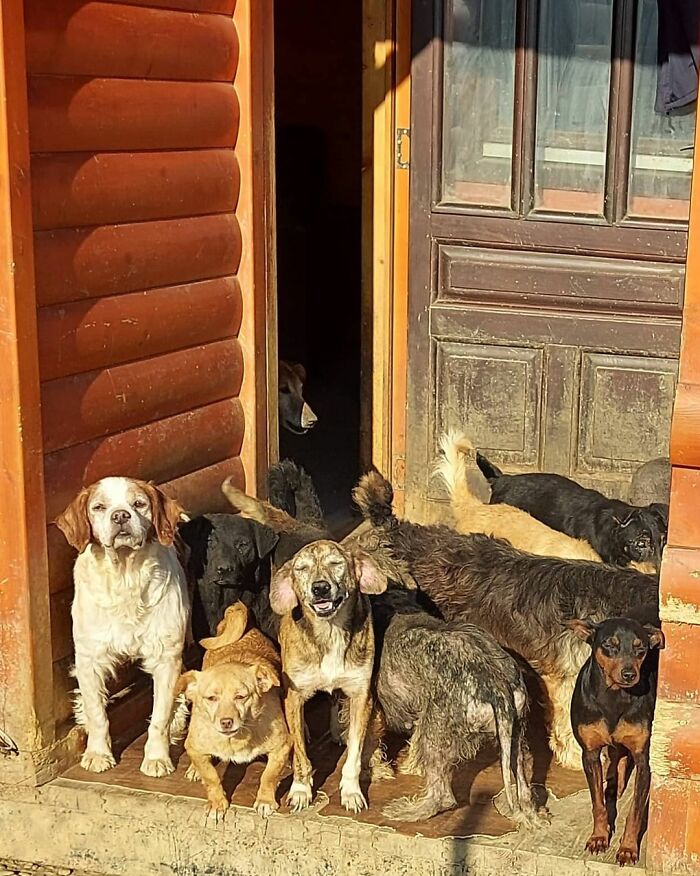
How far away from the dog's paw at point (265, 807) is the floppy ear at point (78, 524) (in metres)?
1.08

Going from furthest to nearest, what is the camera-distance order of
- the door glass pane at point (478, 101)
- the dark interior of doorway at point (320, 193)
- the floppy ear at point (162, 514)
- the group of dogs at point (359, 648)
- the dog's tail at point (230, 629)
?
the dark interior of doorway at point (320, 193) < the door glass pane at point (478, 101) < the dog's tail at point (230, 629) < the floppy ear at point (162, 514) < the group of dogs at point (359, 648)

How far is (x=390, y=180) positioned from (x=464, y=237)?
52 centimetres

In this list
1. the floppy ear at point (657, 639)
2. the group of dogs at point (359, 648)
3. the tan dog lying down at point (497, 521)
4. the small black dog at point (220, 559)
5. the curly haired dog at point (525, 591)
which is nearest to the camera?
the floppy ear at point (657, 639)

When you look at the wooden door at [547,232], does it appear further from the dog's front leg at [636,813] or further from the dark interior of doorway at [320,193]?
the dark interior of doorway at [320,193]

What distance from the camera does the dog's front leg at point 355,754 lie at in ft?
16.4

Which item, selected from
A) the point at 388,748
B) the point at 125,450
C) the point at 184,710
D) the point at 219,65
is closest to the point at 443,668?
the point at 388,748

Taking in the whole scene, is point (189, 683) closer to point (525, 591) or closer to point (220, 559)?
point (220, 559)

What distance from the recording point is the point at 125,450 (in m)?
5.60

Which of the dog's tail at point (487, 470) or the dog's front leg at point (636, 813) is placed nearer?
the dog's front leg at point (636, 813)

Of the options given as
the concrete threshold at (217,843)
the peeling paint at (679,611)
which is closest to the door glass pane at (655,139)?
the peeling paint at (679,611)

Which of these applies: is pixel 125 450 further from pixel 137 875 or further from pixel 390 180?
pixel 390 180

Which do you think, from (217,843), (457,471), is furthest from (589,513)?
(217,843)

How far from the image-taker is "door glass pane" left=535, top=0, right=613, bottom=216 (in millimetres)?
7043

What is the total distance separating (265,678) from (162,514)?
72 cm
